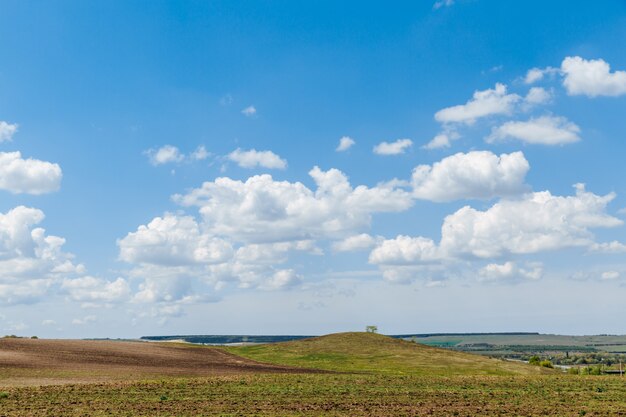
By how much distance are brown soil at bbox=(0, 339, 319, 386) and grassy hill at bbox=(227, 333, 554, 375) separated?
28.0 ft

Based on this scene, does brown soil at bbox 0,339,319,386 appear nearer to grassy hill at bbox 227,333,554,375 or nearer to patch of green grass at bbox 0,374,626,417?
patch of green grass at bbox 0,374,626,417

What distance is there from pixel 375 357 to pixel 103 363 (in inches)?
1834

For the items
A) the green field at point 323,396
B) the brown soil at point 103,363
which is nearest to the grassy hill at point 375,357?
the green field at point 323,396

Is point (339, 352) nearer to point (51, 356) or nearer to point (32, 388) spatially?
point (51, 356)

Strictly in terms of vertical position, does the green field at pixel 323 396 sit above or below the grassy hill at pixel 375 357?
above

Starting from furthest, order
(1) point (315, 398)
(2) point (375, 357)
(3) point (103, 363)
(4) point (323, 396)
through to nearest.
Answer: (2) point (375, 357) < (3) point (103, 363) < (4) point (323, 396) < (1) point (315, 398)

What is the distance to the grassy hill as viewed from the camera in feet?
311

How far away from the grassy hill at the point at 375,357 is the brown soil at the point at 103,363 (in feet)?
28.0

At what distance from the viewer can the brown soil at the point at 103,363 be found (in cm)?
7031

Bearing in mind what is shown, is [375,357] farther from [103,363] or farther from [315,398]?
[315,398]

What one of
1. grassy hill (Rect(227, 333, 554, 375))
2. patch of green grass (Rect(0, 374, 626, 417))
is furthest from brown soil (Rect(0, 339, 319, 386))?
grassy hill (Rect(227, 333, 554, 375))

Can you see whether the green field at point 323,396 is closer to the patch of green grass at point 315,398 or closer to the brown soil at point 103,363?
the patch of green grass at point 315,398

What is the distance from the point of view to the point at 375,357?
110125mm

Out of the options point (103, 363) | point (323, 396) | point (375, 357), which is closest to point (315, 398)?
point (323, 396)
